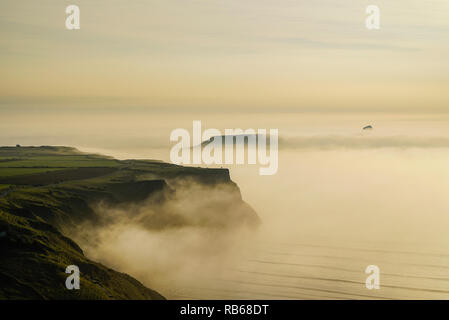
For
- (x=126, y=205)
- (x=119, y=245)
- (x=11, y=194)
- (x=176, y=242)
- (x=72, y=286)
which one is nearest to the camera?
(x=72, y=286)

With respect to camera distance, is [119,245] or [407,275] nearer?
[119,245]

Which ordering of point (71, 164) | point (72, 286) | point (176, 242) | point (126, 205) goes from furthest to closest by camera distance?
point (71, 164)
point (176, 242)
point (126, 205)
point (72, 286)
